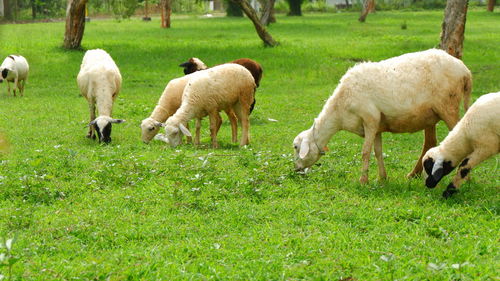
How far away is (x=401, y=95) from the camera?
769 cm

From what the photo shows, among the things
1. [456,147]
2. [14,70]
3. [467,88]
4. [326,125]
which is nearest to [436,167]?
[456,147]

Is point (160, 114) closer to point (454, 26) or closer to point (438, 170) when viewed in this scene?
point (438, 170)

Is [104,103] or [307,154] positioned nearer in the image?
[307,154]

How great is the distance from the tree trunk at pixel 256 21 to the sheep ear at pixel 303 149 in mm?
16414

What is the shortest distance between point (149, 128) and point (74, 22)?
15.2 metres

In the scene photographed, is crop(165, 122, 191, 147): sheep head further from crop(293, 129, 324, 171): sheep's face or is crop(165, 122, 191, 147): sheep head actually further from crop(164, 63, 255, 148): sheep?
crop(293, 129, 324, 171): sheep's face

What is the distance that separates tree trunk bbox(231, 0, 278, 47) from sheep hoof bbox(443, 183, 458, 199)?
18129 millimetres

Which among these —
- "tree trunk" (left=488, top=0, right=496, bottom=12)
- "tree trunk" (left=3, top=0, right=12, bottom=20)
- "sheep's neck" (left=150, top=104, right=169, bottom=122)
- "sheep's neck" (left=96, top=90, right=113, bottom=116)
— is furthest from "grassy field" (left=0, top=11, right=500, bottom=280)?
"tree trunk" (left=488, top=0, right=496, bottom=12)

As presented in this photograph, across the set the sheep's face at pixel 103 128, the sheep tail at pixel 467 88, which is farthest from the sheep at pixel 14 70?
the sheep tail at pixel 467 88

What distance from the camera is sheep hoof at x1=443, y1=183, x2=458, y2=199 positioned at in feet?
22.8

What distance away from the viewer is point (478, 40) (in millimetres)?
27453

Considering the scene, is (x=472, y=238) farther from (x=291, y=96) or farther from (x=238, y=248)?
(x=291, y=96)

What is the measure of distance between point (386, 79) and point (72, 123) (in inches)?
329

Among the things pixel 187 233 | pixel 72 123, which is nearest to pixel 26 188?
pixel 187 233
